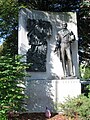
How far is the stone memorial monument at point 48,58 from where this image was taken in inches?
451

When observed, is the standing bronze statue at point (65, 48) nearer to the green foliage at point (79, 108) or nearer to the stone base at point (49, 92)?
the stone base at point (49, 92)

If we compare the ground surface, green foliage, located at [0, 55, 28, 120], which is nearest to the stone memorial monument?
the ground surface

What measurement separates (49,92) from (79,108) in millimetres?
2226

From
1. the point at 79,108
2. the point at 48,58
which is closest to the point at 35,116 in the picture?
the point at 79,108

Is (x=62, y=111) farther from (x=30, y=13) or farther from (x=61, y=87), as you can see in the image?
(x=30, y=13)

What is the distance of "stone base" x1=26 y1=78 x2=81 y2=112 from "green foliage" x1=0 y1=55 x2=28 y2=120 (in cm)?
158

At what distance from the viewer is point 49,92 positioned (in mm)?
11555

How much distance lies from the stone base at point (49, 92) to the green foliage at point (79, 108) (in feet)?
4.09

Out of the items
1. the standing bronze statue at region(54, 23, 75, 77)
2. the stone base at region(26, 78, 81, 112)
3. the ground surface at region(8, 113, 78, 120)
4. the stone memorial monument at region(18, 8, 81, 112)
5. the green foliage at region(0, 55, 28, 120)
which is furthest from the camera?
the standing bronze statue at region(54, 23, 75, 77)

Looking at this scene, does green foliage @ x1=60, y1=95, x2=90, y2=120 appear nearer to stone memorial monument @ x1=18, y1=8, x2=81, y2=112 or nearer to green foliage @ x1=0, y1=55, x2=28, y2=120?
stone memorial monument @ x1=18, y1=8, x2=81, y2=112

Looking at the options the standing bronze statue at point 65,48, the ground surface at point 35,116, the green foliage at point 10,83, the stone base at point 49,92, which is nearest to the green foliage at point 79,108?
the ground surface at point 35,116

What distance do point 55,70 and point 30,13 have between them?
269 centimetres

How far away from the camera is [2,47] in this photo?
767 inches

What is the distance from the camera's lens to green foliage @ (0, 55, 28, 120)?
896cm
